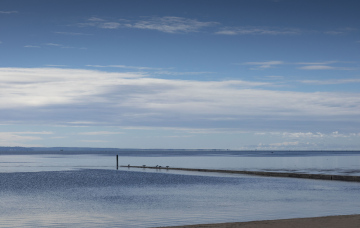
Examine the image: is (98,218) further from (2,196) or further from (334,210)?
(2,196)

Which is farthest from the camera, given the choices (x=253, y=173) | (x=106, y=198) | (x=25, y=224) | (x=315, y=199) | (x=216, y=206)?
(x=253, y=173)

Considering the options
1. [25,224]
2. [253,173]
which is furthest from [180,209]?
[253,173]

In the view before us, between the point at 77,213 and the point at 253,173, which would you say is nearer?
the point at 77,213

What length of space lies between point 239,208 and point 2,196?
19.1 metres

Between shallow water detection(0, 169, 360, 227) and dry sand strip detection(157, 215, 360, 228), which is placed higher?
dry sand strip detection(157, 215, 360, 228)

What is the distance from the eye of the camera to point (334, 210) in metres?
23.9

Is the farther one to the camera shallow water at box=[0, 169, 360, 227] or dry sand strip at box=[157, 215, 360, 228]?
shallow water at box=[0, 169, 360, 227]

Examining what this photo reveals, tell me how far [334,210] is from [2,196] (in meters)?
24.0

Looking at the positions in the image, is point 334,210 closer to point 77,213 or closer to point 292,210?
point 292,210

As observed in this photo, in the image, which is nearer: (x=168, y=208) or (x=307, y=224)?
(x=307, y=224)

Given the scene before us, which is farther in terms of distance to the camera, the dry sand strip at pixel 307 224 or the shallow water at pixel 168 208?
the shallow water at pixel 168 208

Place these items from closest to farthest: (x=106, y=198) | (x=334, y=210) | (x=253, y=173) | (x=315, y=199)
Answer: (x=334, y=210)
(x=315, y=199)
(x=106, y=198)
(x=253, y=173)

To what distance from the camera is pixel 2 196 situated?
114ft

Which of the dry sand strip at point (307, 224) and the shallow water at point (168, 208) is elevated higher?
the dry sand strip at point (307, 224)
